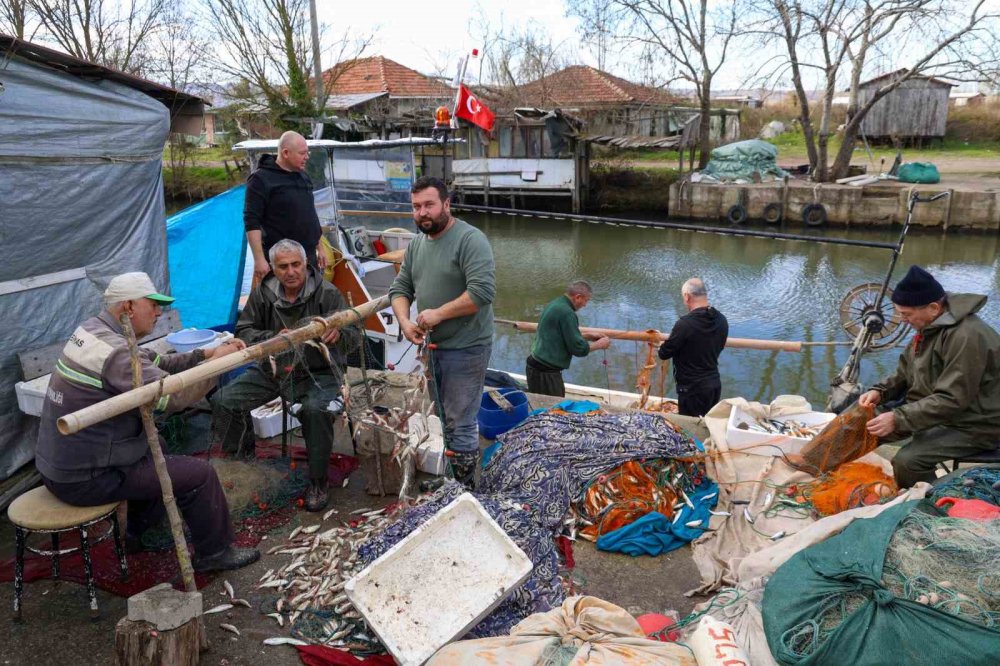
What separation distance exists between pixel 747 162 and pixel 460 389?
24385mm

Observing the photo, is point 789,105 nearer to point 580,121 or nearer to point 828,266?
point 580,121

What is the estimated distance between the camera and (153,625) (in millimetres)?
3004

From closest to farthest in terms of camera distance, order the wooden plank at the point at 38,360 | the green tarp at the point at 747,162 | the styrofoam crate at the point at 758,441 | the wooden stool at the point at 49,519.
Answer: the wooden stool at the point at 49,519, the styrofoam crate at the point at 758,441, the wooden plank at the point at 38,360, the green tarp at the point at 747,162

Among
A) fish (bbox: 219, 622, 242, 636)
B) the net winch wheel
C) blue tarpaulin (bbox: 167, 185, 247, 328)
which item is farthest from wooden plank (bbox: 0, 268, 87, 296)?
the net winch wheel

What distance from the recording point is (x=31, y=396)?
480 centimetres

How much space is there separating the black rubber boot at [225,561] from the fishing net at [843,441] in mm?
3669

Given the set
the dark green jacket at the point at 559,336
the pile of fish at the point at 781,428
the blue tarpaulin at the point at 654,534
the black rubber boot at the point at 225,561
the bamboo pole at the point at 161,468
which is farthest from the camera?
the dark green jacket at the point at 559,336

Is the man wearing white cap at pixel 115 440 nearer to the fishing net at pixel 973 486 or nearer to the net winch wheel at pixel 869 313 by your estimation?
the fishing net at pixel 973 486

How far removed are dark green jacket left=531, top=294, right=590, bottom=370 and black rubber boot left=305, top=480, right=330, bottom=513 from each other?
2741mm

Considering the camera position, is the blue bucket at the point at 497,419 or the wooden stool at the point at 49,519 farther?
the blue bucket at the point at 497,419

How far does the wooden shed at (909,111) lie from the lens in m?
32.2

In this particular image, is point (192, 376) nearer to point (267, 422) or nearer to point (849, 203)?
point (267, 422)

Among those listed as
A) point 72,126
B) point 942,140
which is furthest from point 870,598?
point 942,140

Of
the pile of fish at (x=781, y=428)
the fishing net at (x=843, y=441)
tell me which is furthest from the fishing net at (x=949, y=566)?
the pile of fish at (x=781, y=428)
